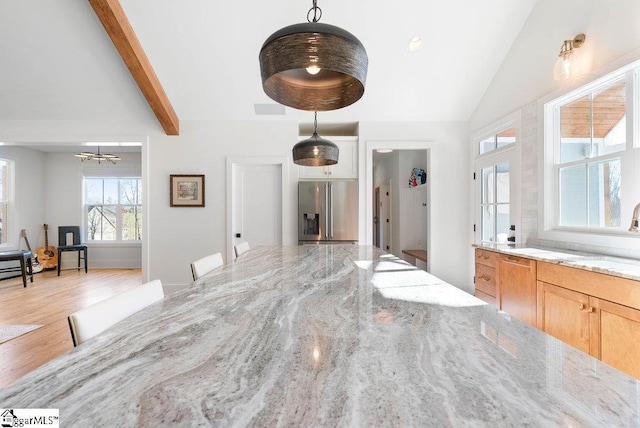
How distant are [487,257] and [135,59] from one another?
13.8 ft

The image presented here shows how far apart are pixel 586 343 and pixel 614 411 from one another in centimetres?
179

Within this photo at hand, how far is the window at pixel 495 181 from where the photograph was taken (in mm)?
3477

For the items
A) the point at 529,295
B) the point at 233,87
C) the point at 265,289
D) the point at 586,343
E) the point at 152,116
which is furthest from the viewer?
the point at 152,116

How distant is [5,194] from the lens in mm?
5906

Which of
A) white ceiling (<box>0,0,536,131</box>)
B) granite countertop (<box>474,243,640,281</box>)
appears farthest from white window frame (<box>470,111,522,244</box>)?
granite countertop (<box>474,243,640,281</box>)

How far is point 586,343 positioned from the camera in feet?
5.82

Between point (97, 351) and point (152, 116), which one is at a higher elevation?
point (152, 116)

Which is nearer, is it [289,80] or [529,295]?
[289,80]

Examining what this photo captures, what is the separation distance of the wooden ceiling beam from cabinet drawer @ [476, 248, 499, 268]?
13.4 ft

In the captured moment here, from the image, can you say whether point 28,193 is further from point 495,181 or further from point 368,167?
point 495,181

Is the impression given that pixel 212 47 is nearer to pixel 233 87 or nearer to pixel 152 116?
pixel 233 87

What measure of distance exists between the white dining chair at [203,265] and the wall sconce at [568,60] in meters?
2.93

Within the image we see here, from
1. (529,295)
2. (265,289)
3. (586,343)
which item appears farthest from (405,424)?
(529,295)

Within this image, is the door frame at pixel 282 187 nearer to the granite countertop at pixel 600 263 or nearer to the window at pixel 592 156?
the granite countertop at pixel 600 263
